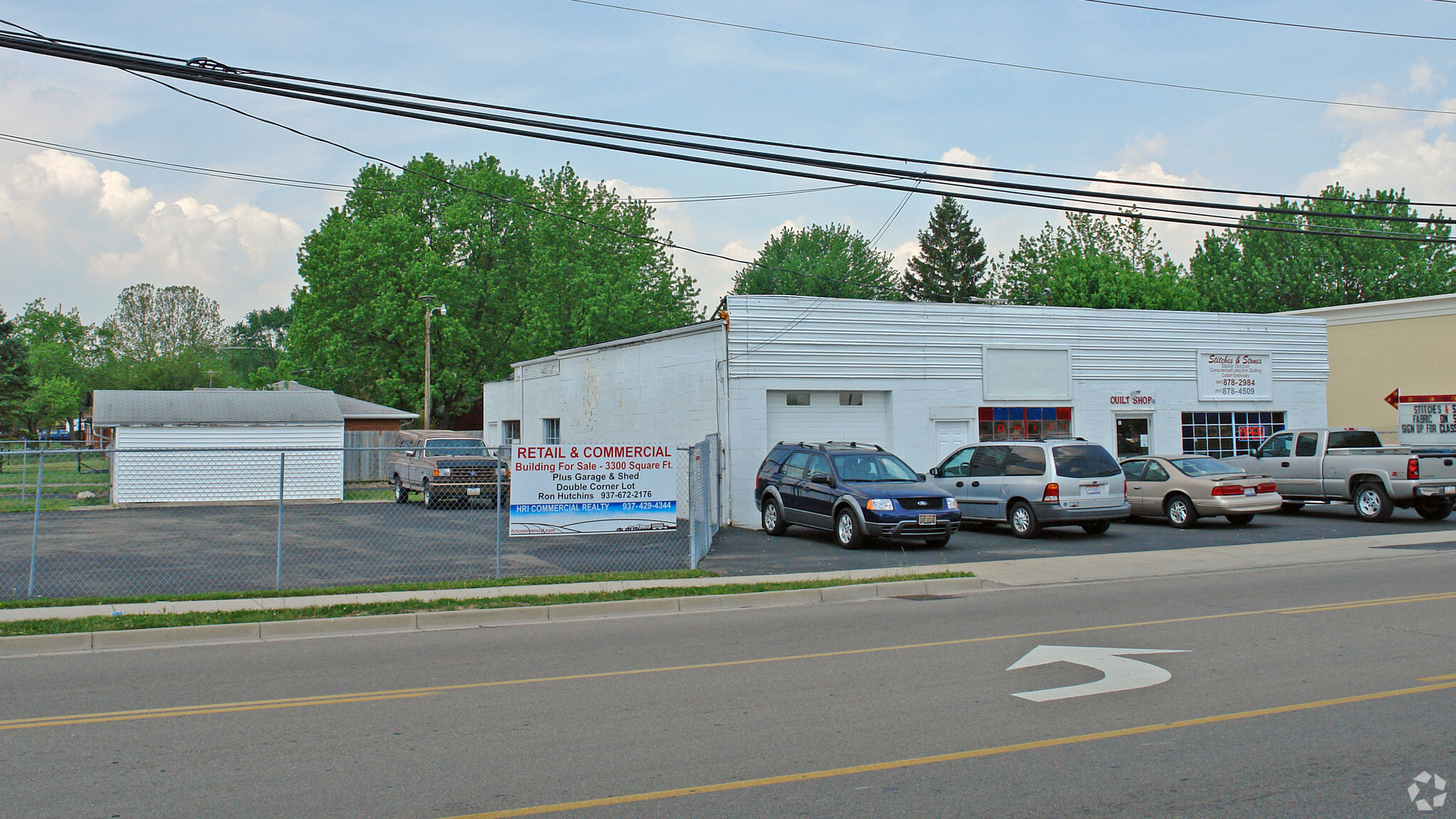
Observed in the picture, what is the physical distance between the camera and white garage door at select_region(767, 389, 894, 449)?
2195cm

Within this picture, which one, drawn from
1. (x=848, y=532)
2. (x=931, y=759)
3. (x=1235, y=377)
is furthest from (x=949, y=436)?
(x=931, y=759)

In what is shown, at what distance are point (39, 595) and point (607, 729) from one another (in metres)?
9.41

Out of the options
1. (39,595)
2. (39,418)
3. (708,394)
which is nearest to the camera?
(39,595)

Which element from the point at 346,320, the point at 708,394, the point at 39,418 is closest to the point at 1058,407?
the point at 708,394

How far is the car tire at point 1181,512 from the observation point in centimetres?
1956

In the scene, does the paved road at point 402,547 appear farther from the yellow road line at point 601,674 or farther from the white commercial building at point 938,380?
the yellow road line at point 601,674

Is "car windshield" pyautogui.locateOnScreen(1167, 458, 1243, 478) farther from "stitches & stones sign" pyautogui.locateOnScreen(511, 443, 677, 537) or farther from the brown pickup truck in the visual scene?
the brown pickup truck

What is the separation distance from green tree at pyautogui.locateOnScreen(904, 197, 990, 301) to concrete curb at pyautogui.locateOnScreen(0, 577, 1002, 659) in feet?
186

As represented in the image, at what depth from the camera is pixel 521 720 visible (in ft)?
21.4

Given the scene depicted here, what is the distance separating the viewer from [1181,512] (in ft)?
64.9

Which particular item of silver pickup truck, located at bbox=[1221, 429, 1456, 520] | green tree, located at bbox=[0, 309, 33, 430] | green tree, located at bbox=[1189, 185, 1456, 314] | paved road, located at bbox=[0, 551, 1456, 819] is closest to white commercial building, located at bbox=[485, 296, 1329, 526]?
silver pickup truck, located at bbox=[1221, 429, 1456, 520]

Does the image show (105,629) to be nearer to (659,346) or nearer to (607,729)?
(607,729)

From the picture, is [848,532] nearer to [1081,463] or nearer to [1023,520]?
[1023,520]

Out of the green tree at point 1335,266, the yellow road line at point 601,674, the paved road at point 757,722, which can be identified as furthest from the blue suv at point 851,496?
the green tree at point 1335,266
